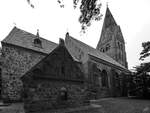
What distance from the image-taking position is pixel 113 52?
3809 cm

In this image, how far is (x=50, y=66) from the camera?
11266mm

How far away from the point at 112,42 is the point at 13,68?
30.2 meters

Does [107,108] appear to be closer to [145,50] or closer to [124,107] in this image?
[124,107]

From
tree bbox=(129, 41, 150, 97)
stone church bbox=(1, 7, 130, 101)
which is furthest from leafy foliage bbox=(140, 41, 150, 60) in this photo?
stone church bbox=(1, 7, 130, 101)

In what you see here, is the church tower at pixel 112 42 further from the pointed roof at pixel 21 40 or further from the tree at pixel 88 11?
the tree at pixel 88 11

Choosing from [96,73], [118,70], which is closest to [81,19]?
[96,73]

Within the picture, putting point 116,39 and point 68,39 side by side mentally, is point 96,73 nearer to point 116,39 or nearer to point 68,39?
point 68,39

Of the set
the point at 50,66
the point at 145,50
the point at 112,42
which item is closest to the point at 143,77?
the point at 145,50

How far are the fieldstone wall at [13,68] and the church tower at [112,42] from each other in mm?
27818

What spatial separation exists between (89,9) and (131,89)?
24785mm

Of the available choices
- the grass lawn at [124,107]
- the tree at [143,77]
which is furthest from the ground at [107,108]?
the tree at [143,77]

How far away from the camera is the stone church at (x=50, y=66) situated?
37.6 feet

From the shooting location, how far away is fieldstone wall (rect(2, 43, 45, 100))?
51.5 ft

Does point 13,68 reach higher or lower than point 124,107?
higher
